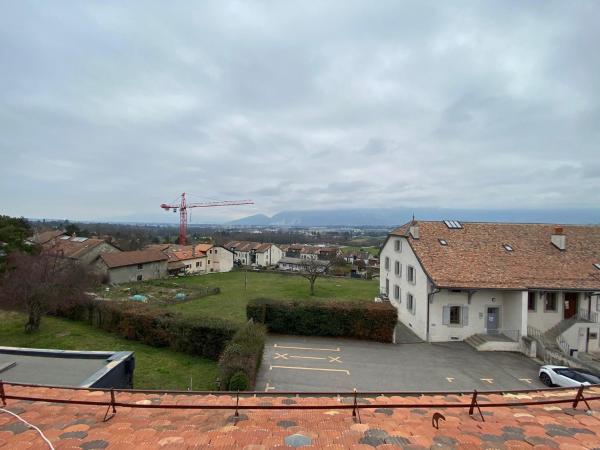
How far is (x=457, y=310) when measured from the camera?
20.7 meters

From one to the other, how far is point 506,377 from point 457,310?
17.4ft

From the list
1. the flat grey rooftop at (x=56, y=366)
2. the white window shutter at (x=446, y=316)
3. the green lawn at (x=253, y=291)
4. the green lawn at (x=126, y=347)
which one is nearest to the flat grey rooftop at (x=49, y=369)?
the flat grey rooftop at (x=56, y=366)

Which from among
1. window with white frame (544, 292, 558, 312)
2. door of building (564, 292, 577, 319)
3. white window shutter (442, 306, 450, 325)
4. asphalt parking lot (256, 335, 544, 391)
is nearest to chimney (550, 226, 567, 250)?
door of building (564, 292, 577, 319)

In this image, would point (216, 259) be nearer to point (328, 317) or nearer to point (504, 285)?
point (328, 317)

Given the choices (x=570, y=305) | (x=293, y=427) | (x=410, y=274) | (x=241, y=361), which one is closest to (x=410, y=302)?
(x=410, y=274)

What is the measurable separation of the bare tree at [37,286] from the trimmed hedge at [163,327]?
212 centimetres

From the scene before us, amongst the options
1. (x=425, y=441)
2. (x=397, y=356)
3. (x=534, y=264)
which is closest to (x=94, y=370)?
(x=425, y=441)

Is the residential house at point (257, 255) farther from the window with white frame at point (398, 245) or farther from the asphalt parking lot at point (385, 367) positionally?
the asphalt parking lot at point (385, 367)

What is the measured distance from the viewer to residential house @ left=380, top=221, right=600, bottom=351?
19703 mm

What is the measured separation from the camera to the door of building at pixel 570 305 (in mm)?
20469

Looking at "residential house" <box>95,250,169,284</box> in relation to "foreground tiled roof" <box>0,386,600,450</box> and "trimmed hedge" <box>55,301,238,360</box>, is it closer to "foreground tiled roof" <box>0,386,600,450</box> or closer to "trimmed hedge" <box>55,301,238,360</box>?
"trimmed hedge" <box>55,301,238,360</box>

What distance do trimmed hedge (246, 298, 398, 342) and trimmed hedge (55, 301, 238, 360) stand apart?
4302mm

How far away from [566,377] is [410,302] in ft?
34.2

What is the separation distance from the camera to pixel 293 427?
446 cm
